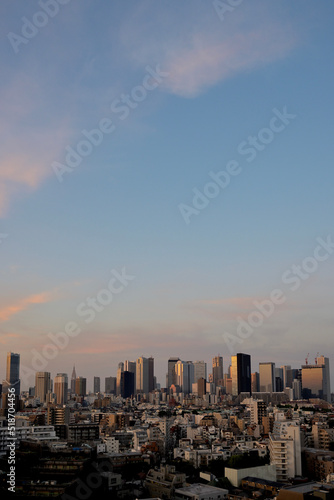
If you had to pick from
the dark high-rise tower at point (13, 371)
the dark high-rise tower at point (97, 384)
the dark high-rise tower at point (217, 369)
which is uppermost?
the dark high-rise tower at point (13, 371)

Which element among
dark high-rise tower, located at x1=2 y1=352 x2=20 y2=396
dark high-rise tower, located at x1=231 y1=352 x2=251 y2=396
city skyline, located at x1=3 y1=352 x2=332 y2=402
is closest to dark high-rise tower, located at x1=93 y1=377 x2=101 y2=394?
city skyline, located at x1=3 y1=352 x2=332 y2=402

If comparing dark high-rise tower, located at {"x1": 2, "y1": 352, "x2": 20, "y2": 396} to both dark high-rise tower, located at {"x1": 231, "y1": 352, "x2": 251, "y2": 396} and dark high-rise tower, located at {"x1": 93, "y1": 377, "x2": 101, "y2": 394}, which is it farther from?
dark high-rise tower, located at {"x1": 93, "y1": 377, "x2": 101, "y2": 394}

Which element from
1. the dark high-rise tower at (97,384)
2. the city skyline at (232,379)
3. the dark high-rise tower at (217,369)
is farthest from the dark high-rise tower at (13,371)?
the dark high-rise tower at (217,369)

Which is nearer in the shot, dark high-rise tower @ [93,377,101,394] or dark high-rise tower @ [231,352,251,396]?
dark high-rise tower @ [231,352,251,396]

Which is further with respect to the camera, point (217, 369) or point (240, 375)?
point (217, 369)

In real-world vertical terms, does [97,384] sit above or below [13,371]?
below

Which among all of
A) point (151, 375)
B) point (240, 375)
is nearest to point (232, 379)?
point (240, 375)

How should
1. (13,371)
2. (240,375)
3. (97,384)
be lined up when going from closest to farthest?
1. (13,371)
2. (240,375)
3. (97,384)

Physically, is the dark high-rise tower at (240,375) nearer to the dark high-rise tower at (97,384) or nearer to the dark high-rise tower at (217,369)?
the dark high-rise tower at (217,369)

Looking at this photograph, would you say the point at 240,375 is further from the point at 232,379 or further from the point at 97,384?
the point at 97,384

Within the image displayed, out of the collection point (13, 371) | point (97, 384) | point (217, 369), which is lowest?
A: point (97, 384)

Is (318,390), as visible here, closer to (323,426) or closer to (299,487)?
(323,426)

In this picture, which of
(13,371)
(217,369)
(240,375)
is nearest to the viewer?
(13,371)
